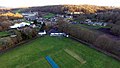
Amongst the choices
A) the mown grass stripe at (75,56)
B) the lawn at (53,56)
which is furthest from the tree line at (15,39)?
the mown grass stripe at (75,56)

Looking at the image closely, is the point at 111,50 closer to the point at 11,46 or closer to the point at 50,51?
the point at 50,51

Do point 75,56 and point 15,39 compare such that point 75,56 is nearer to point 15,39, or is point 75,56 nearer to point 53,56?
point 53,56

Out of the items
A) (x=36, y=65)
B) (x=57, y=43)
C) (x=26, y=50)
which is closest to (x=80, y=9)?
(x=57, y=43)

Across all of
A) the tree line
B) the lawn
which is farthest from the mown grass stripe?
the tree line

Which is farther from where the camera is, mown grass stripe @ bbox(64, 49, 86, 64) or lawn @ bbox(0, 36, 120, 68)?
mown grass stripe @ bbox(64, 49, 86, 64)

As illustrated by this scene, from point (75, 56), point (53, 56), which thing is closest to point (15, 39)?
point (53, 56)

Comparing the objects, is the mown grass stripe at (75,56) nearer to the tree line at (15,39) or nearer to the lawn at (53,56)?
the lawn at (53,56)

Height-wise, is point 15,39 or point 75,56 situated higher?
point 15,39

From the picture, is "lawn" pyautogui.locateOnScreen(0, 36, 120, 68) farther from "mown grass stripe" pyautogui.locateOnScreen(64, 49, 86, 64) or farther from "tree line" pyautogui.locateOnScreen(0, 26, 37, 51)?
"tree line" pyautogui.locateOnScreen(0, 26, 37, 51)

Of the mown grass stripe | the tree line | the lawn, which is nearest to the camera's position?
the lawn
